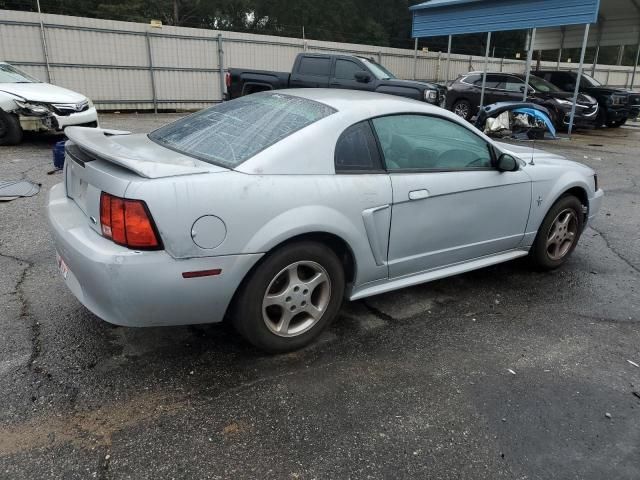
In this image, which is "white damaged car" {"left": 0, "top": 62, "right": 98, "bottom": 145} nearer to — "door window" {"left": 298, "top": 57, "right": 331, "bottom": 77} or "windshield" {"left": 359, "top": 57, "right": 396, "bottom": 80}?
"door window" {"left": 298, "top": 57, "right": 331, "bottom": 77}

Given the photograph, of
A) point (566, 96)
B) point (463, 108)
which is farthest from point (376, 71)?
point (566, 96)

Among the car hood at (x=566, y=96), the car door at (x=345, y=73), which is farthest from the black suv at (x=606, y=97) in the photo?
the car door at (x=345, y=73)

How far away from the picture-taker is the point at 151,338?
325 centimetres

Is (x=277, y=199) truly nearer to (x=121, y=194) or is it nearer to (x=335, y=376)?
(x=121, y=194)

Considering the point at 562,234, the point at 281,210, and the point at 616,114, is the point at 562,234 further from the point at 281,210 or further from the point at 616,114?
the point at 616,114

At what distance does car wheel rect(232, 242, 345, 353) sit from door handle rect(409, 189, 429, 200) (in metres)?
0.66

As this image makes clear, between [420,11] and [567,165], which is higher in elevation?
[420,11]

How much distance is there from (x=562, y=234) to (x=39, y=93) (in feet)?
27.5

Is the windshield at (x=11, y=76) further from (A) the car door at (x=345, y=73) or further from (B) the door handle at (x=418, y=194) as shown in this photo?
(B) the door handle at (x=418, y=194)

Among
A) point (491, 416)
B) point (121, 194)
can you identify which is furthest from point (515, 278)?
point (121, 194)

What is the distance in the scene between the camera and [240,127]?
3.31 m

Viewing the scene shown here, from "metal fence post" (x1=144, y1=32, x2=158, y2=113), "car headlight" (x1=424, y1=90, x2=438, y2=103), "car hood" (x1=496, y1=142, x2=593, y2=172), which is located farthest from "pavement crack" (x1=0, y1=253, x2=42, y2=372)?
"metal fence post" (x1=144, y1=32, x2=158, y2=113)

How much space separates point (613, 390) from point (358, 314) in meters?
1.62

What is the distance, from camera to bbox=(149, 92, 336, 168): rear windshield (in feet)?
9.93
